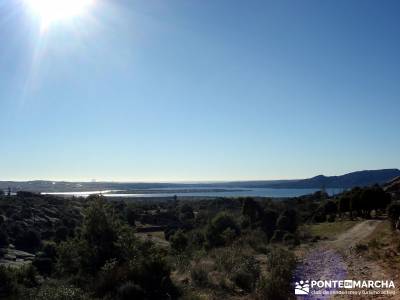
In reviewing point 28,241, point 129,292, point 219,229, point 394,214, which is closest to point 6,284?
point 129,292

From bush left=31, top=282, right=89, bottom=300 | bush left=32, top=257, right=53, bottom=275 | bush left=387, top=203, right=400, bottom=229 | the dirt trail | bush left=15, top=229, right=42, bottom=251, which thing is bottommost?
bush left=15, top=229, right=42, bottom=251

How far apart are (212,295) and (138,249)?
13.4ft

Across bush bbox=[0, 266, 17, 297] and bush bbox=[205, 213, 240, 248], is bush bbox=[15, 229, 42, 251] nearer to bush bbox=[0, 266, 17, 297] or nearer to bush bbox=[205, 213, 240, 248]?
bush bbox=[205, 213, 240, 248]

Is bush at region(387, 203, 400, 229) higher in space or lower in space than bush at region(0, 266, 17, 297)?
higher

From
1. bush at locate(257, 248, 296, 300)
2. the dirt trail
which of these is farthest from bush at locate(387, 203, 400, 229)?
bush at locate(257, 248, 296, 300)

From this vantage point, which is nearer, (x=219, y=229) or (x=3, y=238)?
(x=219, y=229)

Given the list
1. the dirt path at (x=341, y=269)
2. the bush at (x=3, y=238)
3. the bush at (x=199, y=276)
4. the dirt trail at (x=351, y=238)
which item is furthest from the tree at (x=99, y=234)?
the bush at (x=3, y=238)

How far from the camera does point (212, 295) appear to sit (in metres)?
16.0

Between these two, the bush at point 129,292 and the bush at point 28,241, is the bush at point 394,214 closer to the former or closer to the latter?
the bush at point 129,292

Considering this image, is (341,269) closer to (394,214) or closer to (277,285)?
(277,285)

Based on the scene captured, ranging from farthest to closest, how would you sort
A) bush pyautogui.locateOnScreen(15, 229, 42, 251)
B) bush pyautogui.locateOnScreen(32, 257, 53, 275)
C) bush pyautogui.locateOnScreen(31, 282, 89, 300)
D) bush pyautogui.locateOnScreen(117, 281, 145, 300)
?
bush pyautogui.locateOnScreen(15, 229, 42, 251) → bush pyautogui.locateOnScreen(32, 257, 53, 275) → bush pyautogui.locateOnScreen(117, 281, 145, 300) → bush pyautogui.locateOnScreen(31, 282, 89, 300)

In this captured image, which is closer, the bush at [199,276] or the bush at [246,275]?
the bush at [246,275]

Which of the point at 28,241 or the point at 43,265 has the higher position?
the point at 43,265

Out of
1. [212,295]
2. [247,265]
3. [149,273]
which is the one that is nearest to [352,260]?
[247,265]
